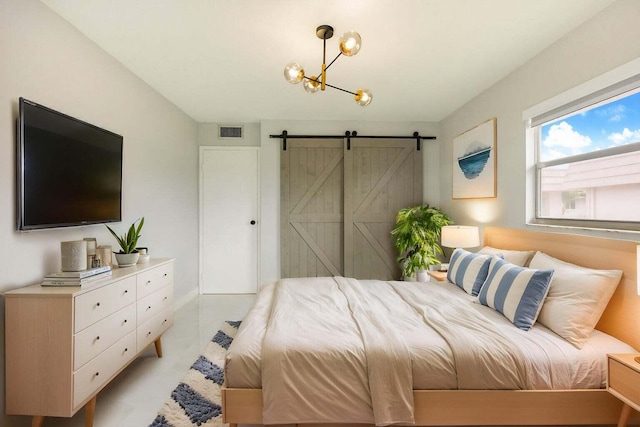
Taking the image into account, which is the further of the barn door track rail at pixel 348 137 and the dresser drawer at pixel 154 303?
the barn door track rail at pixel 348 137

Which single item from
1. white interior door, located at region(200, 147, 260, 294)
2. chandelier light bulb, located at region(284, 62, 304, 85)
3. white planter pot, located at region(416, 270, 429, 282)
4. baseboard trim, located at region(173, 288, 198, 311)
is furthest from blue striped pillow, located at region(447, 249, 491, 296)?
baseboard trim, located at region(173, 288, 198, 311)

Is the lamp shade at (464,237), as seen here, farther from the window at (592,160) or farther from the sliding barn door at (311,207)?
the sliding barn door at (311,207)

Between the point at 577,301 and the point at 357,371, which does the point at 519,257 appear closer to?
the point at 577,301

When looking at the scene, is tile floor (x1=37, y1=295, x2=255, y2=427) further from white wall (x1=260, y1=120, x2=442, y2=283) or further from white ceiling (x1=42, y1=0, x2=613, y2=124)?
white ceiling (x1=42, y1=0, x2=613, y2=124)

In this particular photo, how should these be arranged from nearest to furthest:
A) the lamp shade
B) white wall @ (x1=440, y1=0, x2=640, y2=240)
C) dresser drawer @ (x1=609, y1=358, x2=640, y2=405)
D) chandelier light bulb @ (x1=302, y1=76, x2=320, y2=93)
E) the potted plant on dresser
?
dresser drawer @ (x1=609, y1=358, x2=640, y2=405), white wall @ (x1=440, y1=0, x2=640, y2=240), chandelier light bulb @ (x1=302, y1=76, x2=320, y2=93), the potted plant on dresser, the lamp shade

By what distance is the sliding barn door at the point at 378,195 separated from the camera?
14.5 feet

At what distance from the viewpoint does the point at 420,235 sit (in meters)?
3.93

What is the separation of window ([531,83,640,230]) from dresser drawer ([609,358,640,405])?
91 cm

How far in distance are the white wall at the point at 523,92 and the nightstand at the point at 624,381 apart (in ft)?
2.58

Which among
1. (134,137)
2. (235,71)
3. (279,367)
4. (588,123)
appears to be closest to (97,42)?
(134,137)

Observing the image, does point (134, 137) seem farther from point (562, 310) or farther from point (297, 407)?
point (562, 310)

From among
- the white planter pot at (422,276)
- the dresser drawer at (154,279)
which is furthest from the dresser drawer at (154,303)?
the white planter pot at (422,276)

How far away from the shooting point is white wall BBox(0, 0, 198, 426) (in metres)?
1.68

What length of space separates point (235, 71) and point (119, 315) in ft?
7.29
